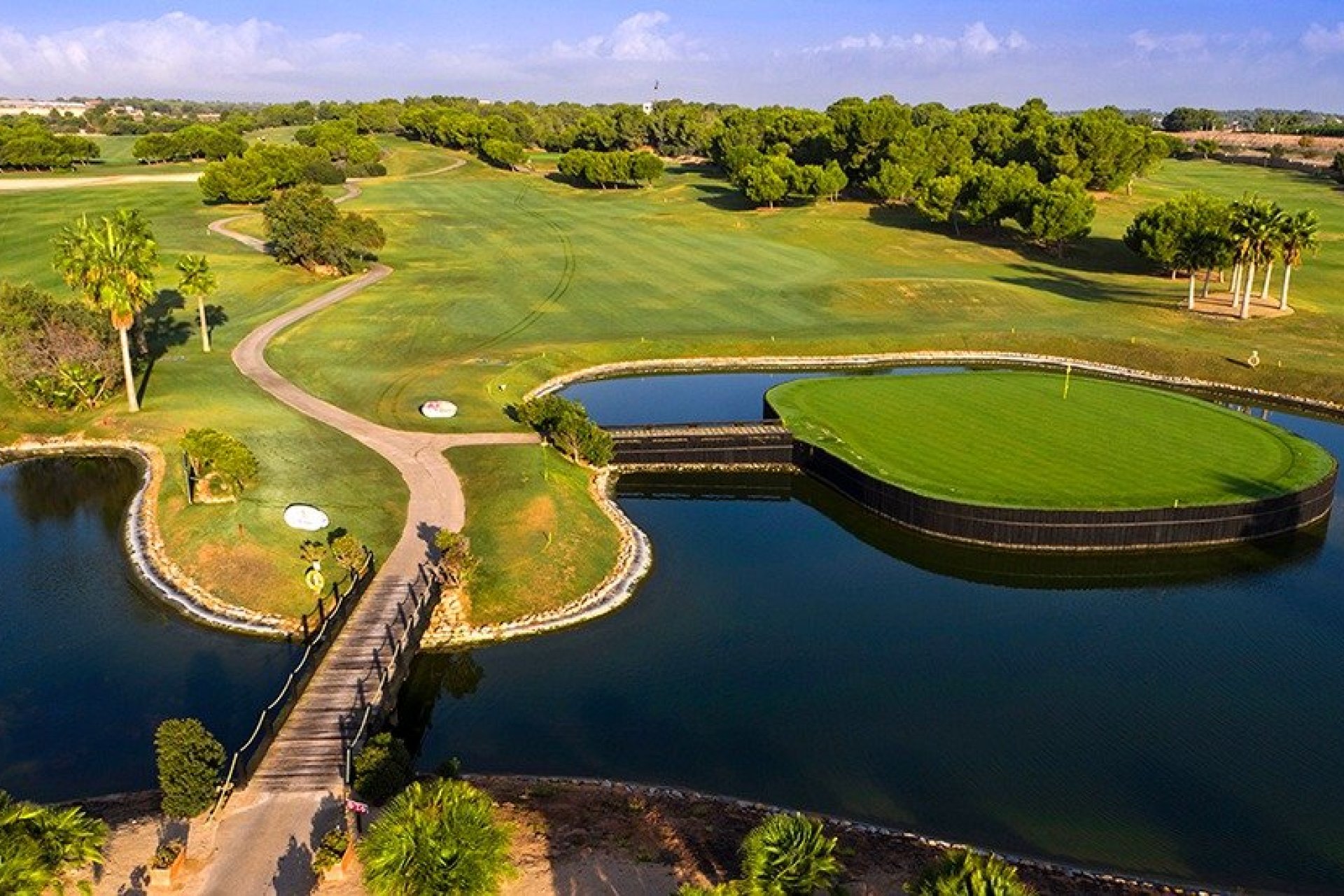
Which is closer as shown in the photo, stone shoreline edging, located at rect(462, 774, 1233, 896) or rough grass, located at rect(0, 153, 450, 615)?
stone shoreline edging, located at rect(462, 774, 1233, 896)

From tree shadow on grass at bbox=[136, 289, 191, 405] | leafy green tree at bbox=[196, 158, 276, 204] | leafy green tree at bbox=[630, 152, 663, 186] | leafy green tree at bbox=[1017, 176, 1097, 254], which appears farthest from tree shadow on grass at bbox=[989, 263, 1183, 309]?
leafy green tree at bbox=[196, 158, 276, 204]

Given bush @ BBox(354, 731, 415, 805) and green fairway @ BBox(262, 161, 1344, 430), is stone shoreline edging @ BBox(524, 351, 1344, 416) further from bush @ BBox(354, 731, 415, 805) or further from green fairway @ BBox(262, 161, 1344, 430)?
bush @ BBox(354, 731, 415, 805)

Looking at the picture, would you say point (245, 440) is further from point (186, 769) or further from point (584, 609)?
point (186, 769)

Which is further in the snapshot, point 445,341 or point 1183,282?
point 1183,282

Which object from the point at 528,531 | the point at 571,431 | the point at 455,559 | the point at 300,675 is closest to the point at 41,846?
the point at 300,675

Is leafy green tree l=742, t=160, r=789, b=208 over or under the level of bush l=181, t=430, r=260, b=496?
over

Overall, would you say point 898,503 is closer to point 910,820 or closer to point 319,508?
point 910,820

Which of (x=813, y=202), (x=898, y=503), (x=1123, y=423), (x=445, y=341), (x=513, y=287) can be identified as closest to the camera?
(x=898, y=503)

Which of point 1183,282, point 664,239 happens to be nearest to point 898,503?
point 1183,282
